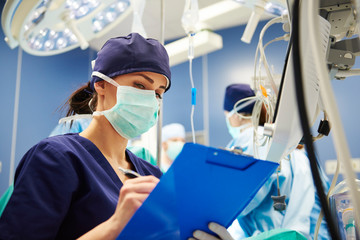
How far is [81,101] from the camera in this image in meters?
1.28

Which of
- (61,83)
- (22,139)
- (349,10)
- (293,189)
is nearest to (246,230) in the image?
(293,189)

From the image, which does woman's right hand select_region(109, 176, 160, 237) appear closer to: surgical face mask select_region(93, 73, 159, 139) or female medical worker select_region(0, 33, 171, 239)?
female medical worker select_region(0, 33, 171, 239)

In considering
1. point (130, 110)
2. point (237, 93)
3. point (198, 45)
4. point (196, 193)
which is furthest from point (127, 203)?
point (237, 93)

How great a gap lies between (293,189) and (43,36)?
1.41 metres

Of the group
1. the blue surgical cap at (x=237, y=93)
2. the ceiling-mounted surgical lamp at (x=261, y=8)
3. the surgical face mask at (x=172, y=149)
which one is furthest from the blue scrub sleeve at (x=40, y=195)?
the surgical face mask at (x=172, y=149)

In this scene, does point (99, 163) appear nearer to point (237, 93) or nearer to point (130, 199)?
point (130, 199)

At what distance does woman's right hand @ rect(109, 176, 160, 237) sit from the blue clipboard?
0.05 metres

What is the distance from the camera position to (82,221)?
83 cm

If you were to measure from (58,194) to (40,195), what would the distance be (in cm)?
4

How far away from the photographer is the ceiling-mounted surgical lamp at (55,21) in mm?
1021

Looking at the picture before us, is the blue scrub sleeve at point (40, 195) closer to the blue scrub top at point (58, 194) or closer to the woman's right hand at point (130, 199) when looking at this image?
the blue scrub top at point (58, 194)

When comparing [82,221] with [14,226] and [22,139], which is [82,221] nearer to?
[14,226]

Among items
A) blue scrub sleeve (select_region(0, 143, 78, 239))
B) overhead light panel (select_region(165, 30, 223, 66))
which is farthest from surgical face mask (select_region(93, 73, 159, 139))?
overhead light panel (select_region(165, 30, 223, 66))

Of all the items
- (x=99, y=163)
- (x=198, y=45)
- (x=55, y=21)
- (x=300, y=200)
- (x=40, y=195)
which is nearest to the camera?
(x=40, y=195)
